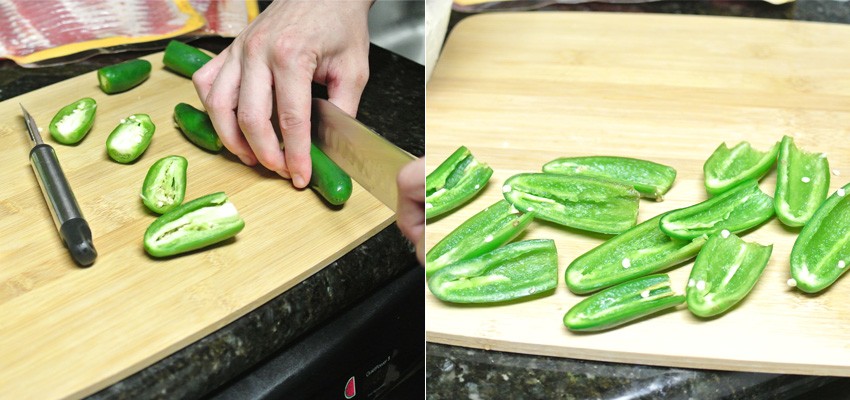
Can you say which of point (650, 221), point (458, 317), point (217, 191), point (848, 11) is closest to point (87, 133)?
point (217, 191)

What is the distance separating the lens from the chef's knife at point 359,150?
100cm

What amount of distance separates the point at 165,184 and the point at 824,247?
2.74ft

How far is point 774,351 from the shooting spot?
38.3 inches

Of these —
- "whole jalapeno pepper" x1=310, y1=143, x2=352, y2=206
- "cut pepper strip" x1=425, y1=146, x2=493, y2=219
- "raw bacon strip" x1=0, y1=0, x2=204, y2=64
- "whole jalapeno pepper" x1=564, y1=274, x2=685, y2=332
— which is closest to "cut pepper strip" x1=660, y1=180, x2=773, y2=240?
"whole jalapeno pepper" x1=564, y1=274, x2=685, y2=332

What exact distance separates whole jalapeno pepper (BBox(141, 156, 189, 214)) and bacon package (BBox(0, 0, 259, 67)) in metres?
0.49

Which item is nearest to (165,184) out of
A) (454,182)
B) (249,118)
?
(249,118)

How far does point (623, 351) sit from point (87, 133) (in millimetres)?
813

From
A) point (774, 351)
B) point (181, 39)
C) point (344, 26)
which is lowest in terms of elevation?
point (181, 39)

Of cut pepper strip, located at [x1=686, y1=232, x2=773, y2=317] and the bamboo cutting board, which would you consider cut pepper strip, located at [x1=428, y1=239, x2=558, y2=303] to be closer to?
the bamboo cutting board

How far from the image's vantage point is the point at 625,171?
124 centimetres

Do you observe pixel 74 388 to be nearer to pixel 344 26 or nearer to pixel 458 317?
pixel 458 317

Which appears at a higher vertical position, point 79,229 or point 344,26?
point 344,26

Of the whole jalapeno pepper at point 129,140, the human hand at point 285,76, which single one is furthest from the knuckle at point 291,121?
the whole jalapeno pepper at point 129,140

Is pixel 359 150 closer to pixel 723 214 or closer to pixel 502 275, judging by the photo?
pixel 502 275
